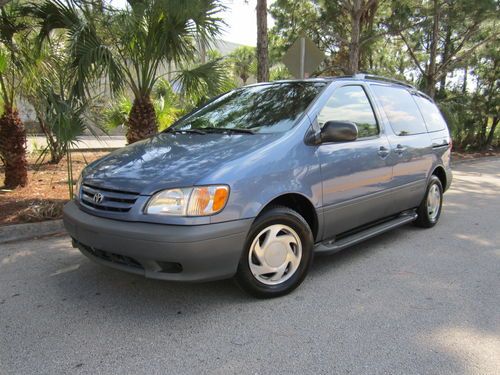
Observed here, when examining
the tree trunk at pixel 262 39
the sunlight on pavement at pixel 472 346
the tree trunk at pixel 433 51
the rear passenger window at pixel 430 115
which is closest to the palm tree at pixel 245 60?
the tree trunk at pixel 433 51

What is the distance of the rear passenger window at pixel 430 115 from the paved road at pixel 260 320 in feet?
5.66

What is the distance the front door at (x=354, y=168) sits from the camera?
360 centimetres

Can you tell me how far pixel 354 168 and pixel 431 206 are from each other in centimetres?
208

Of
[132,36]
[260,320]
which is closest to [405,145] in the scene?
[260,320]

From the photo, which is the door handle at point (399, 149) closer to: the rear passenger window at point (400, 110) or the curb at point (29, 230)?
the rear passenger window at point (400, 110)

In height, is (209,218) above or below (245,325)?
above

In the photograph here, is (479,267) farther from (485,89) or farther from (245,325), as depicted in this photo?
(485,89)

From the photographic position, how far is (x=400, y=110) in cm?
476

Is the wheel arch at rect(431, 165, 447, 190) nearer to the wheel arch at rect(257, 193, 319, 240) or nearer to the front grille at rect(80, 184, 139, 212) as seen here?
the wheel arch at rect(257, 193, 319, 240)

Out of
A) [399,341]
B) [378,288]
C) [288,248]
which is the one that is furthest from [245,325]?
[378,288]

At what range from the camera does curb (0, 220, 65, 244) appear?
4.82 metres

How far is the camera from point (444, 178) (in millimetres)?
5613

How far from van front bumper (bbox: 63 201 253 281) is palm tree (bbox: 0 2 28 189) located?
374 cm

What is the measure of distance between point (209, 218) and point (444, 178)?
3.99 meters
